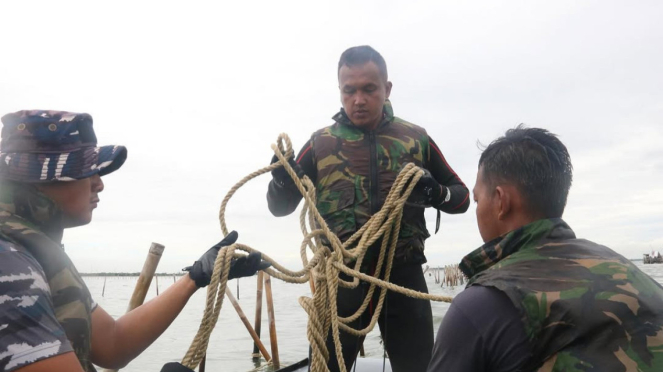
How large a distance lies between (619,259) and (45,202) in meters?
→ 1.76

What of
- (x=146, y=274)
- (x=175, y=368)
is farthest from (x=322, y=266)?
(x=146, y=274)

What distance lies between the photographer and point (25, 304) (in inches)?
53.7

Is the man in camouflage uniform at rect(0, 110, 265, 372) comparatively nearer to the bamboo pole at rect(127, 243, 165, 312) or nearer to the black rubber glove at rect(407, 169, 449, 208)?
the black rubber glove at rect(407, 169, 449, 208)

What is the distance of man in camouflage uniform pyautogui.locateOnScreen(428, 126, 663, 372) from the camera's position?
4.44 ft

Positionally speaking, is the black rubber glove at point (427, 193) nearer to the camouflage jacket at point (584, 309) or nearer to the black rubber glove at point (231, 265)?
the black rubber glove at point (231, 265)

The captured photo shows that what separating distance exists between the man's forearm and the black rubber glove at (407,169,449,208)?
132 centimetres

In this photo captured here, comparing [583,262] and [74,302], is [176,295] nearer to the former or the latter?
[74,302]

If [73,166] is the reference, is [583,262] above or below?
below

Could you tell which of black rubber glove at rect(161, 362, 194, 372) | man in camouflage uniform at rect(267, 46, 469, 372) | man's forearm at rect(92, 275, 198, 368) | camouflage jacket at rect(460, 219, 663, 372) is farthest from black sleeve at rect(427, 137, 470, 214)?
black rubber glove at rect(161, 362, 194, 372)

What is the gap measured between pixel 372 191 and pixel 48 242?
1.73 meters

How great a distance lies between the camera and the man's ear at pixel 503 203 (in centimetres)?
172

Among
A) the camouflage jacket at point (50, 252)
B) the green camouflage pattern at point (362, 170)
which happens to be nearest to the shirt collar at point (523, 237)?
the green camouflage pattern at point (362, 170)

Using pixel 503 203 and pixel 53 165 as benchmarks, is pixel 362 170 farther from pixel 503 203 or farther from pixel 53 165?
pixel 53 165

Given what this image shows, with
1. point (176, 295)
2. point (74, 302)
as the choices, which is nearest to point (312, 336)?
point (176, 295)
